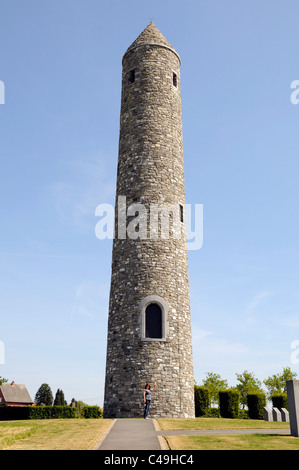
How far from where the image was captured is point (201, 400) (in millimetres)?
25984

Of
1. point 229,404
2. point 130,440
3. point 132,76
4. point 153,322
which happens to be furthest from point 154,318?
point 132,76

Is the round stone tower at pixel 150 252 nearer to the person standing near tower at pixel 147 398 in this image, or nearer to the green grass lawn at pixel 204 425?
the person standing near tower at pixel 147 398

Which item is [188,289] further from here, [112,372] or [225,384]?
[225,384]

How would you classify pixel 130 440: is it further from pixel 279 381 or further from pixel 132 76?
pixel 279 381

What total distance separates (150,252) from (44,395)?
193ft

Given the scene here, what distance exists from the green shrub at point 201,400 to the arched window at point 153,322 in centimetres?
644

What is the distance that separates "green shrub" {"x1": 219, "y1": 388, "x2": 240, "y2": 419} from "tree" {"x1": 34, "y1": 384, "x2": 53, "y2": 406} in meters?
53.4

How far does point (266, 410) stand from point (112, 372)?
785cm

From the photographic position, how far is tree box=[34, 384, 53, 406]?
71.9 metres

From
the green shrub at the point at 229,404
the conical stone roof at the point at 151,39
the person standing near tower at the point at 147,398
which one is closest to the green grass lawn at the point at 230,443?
the person standing near tower at the point at 147,398

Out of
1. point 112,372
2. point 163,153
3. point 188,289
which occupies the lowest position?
point 112,372

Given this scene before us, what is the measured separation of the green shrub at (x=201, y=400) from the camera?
84.4 feet
